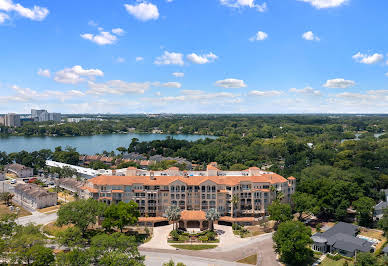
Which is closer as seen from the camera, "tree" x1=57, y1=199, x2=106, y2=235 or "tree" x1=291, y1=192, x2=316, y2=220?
"tree" x1=57, y1=199, x2=106, y2=235

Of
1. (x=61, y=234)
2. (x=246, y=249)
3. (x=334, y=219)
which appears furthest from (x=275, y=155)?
(x=61, y=234)

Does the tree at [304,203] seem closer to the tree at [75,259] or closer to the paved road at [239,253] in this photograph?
the paved road at [239,253]

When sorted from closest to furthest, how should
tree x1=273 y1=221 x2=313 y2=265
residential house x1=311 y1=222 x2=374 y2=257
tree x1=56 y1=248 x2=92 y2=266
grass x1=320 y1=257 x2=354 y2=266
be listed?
tree x1=56 y1=248 x2=92 y2=266
tree x1=273 y1=221 x2=313 y2=265
grass x1=320 y1=257 x2=354 y2=266
residential house x1=311 y1=222 x2=374 y2=257

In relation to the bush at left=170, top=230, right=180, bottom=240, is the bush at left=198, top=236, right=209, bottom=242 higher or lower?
lower

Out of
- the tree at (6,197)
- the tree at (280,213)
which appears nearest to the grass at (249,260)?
the tree at (280,213)

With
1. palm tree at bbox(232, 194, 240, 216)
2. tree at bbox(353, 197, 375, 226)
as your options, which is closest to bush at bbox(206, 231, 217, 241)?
palm tree at bbox(232, 194, 240, 216)

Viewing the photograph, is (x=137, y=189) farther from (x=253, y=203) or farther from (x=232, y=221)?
(x=253, y=203)

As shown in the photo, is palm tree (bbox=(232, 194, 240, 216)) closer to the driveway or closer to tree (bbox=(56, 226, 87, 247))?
the driveway
